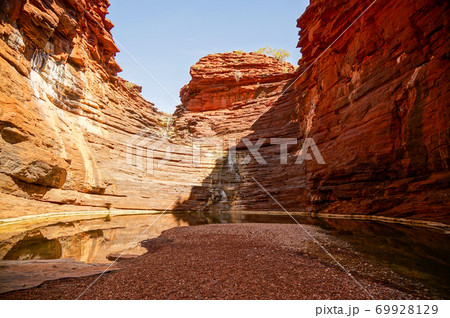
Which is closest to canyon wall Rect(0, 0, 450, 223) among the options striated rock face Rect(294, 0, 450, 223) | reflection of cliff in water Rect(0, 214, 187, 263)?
striated rock face Rect(294, 0, 450, 223)

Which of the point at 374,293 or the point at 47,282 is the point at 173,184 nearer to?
the point at 47,282

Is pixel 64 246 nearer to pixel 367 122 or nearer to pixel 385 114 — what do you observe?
pixel 385 114

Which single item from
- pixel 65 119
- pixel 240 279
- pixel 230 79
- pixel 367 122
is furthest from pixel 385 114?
pixel 230 79

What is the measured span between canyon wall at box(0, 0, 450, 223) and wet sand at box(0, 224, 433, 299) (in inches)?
424

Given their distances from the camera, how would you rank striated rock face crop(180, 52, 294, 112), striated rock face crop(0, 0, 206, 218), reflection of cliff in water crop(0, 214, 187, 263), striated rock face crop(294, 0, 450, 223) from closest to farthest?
reflection of cliff in water crop(0, 214, 187, 263)
striated rock face crop(294, 0, 450, 223)
striated rock face crop(0, 0, 206, 218)
striated rock face crop(180, 52, 294, 112)

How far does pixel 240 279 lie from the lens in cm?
429

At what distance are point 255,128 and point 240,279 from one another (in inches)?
1287

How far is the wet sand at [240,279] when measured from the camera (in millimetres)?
3613

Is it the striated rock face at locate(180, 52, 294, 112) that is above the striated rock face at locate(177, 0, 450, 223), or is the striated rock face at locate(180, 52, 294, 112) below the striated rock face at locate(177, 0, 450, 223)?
above

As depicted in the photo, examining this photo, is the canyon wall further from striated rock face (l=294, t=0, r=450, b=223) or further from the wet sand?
the wet sand

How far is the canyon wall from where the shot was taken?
13.6m

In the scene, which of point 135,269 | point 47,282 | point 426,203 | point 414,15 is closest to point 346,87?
point 414,15

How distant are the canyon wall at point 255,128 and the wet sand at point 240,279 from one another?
1077cm
